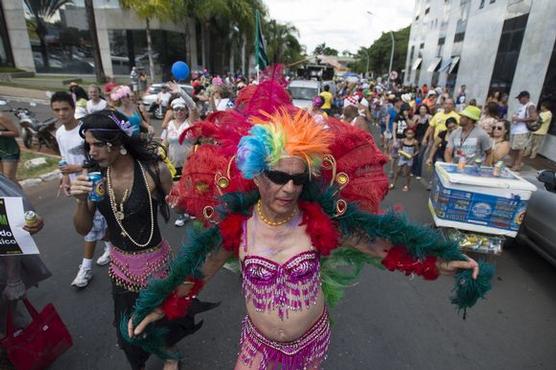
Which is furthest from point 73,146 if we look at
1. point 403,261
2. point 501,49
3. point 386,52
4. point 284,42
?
point 386,52

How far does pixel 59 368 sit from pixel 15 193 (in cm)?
146

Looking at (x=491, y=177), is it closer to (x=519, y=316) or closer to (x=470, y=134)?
(x=470, y=134)

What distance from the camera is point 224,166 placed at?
1.97 m

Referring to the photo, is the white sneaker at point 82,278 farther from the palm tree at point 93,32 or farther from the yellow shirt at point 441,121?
the palm tree at point 93,32

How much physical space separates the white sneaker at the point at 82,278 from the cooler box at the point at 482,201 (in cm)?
420

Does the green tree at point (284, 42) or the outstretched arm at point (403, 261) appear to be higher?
the green tree at point (284, 42)

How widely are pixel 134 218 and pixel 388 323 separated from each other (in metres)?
2.59

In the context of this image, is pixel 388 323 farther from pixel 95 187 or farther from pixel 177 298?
pixel 95 187

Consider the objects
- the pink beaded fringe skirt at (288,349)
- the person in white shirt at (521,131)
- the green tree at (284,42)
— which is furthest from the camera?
the green tree at (284,42)

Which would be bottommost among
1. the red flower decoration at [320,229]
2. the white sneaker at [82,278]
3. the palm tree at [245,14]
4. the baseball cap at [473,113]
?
the white sneaker at [82,278]

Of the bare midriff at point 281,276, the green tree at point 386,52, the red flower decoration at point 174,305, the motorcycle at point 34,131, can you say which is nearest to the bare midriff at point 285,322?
the bare midriff at point 281,276

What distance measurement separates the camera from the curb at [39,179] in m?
6.63

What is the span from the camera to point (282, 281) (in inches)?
71.2

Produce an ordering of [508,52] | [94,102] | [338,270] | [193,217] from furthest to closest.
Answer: [508,52] < [94,102] < [193,217] < [338,270]
